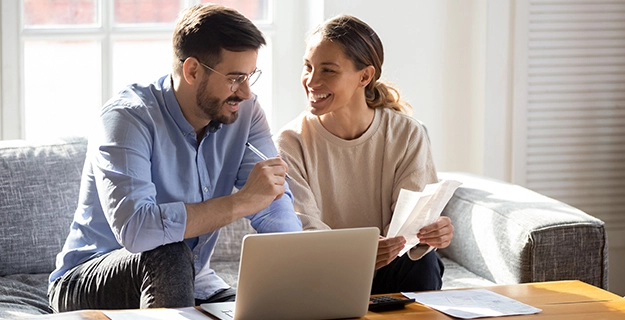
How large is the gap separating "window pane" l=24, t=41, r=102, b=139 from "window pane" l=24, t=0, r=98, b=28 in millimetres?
68

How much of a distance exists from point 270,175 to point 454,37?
1.51 m

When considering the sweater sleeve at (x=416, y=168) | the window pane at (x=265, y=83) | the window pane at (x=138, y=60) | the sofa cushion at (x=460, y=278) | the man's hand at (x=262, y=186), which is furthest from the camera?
the window pane at (x=265, y=83)

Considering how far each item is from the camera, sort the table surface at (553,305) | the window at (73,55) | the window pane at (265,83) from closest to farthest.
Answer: the table surface at (553,305) → the window at (73,55) → the window pane at (265,83)

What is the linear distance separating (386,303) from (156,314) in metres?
0.44

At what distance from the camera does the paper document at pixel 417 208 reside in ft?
6.22

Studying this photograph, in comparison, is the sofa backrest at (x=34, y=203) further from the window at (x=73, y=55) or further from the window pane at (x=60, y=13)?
the window pane at (x=60, y=13)

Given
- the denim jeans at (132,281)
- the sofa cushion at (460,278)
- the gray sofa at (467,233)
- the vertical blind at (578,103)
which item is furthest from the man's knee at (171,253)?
the vertical blind at (578,103)

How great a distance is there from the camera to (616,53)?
328 cm

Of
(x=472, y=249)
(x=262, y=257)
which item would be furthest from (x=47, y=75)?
Answer: (x=262, y=257)

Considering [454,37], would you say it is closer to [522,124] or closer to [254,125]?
[522,124]

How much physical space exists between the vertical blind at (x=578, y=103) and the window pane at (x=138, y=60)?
1.35 meters

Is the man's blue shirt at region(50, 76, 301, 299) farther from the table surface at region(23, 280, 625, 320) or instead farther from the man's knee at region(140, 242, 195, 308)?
the table surface at region(23, 280, 625, 320)

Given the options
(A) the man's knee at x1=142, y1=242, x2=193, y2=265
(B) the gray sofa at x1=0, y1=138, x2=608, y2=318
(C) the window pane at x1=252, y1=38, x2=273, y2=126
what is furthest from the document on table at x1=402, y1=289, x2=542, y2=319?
(C) the window pane at x1=252, y1=38, x2=273, y2=126

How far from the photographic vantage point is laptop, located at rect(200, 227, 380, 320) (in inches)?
58.4
